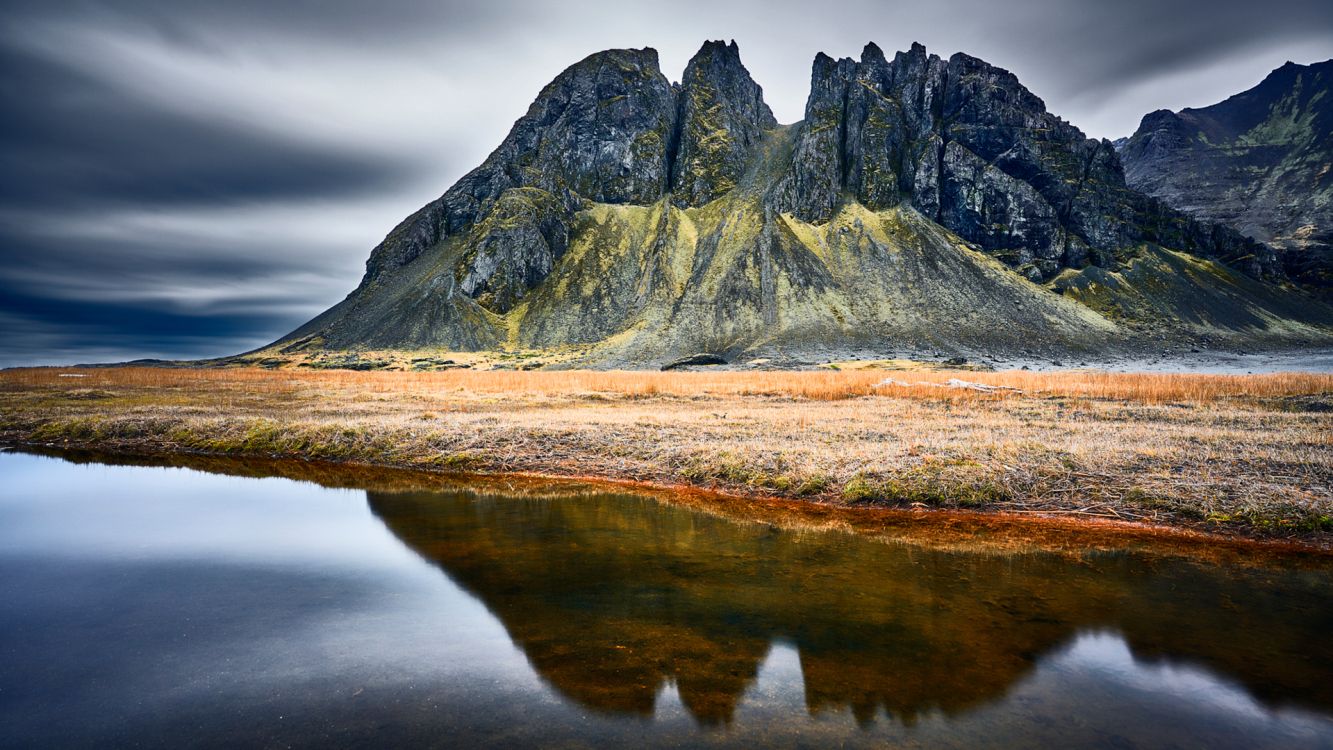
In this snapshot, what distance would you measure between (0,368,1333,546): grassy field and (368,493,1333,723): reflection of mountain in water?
3.44 meters

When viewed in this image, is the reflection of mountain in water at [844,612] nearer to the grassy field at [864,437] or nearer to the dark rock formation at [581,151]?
the grassy field at [864,437]

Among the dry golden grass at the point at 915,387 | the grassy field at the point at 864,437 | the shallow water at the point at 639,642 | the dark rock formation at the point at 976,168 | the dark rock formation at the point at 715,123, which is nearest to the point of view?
the shallow water at the point at 639,642

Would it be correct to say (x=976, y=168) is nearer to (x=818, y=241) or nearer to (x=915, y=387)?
(x=818, y=241)

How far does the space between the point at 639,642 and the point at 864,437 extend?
1398cm

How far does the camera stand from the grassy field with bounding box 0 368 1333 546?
13.5m

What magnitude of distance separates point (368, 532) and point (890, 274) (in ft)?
424

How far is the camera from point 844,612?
797cm

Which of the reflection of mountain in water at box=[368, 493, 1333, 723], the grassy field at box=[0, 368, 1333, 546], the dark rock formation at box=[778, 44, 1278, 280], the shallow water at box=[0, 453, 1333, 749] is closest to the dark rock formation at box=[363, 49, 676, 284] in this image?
the dark rock formation at box=[778, 44, 1278, 280]

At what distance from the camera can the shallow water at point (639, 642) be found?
5461 mm

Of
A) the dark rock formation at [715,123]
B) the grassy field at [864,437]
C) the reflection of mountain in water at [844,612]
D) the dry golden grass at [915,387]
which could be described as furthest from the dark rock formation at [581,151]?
the reflection of mountain in water at [844,612]

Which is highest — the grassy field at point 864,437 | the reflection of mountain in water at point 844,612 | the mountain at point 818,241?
the mountain at point 818,241

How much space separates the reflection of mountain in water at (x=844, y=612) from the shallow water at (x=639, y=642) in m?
0.04

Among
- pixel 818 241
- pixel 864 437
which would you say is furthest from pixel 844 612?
pixel 818 241

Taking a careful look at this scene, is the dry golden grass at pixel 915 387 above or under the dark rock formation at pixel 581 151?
under
